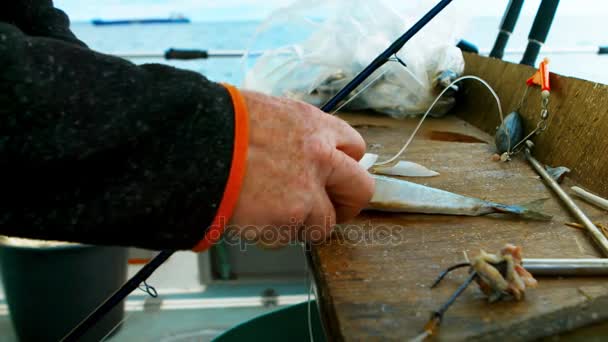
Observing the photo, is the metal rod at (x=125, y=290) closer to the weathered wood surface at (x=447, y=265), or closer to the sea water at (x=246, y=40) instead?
the weathered wood surface at (x=447, y=265)

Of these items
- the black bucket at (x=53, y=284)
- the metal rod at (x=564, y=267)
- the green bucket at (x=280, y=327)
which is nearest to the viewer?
the metal rod at (x=564, y=267)

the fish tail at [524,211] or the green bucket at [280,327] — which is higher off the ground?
the fish tail at [524,211]

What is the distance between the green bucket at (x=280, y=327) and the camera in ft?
3.32

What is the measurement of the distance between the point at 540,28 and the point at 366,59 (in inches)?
21.8

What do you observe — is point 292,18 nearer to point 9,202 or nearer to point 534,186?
point 534,186

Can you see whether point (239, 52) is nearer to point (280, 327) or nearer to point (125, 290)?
point (280, 327)

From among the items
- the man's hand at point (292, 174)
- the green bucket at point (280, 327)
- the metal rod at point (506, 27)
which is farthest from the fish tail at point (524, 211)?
the metal rod at point (506, 27)

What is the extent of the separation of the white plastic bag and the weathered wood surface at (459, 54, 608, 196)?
250mm

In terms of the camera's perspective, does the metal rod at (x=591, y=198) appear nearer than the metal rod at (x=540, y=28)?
Yes

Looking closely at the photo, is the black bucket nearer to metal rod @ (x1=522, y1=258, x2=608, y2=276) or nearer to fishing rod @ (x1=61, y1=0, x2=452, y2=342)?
fishing rod @ (x1=61, y1=0, x2=452, y2=342)

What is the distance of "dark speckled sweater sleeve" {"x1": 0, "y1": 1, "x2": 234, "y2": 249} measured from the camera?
0.38 metres

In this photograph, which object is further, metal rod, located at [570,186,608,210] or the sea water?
the sea water

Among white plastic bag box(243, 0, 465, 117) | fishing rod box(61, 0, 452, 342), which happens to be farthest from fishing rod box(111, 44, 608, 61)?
fishing rod box(61, 0, 452, 342)
